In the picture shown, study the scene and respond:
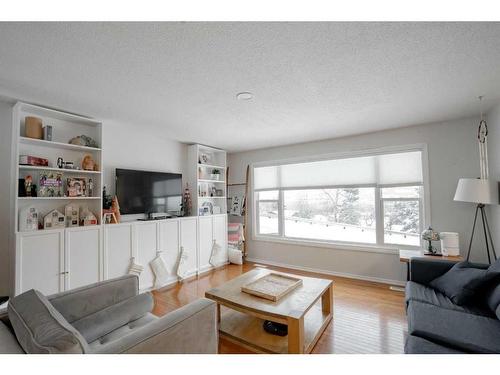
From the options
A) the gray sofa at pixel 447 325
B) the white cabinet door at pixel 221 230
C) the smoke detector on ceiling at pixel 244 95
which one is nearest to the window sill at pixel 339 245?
the white cabinet door at pixel 221 230

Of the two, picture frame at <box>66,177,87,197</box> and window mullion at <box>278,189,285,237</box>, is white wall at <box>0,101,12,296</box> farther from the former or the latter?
window mullion at <box>278,189,285,237</box>

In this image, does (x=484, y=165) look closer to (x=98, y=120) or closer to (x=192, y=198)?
(x=192, y=198)

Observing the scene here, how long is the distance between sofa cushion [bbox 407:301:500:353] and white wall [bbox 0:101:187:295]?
3.65 meters

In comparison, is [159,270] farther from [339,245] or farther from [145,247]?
[339,245]

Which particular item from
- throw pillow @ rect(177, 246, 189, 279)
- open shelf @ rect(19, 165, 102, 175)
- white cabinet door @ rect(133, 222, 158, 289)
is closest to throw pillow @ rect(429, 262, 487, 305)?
throw pillow @ rect(177, 246, 189, 279)

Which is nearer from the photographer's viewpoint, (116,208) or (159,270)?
(116,208)

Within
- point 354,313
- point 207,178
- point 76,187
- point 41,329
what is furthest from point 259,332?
point 207,178

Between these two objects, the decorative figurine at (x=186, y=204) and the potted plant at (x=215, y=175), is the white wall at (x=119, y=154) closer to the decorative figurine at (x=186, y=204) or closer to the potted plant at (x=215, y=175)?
Result: the decorative figurine at (x=186, y=204)

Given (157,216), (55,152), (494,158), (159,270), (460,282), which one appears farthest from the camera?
(157,216)

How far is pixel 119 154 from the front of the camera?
331 cm

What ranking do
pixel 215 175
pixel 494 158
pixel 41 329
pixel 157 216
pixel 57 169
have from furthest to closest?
pixel 215 175, pixel 157 216, pixel 494 158, pixel 57 169, pixel 41 329

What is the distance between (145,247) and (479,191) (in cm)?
410

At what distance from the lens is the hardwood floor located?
6.37 feet
